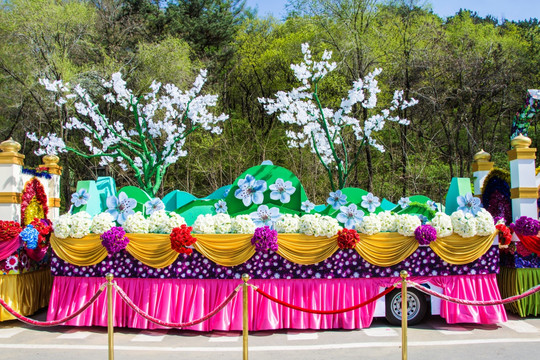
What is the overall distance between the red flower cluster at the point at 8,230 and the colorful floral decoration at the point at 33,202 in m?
0.52

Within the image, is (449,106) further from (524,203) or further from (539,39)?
(524,203)

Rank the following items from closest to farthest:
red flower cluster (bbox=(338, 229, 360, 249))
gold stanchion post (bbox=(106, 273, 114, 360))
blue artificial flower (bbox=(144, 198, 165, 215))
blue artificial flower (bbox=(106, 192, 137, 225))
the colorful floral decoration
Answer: gold stanchion post (bbox=(106, 273, 114, 360))
red flower cluster (bbox=(338, 229, 360, 249))
blue artificial flower (bbox=(106, 192, 137, 225))
blue artificial flower (bbox=(144, 198, 165, 215))
the colorful floral decoration

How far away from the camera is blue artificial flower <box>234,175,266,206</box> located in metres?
7.62

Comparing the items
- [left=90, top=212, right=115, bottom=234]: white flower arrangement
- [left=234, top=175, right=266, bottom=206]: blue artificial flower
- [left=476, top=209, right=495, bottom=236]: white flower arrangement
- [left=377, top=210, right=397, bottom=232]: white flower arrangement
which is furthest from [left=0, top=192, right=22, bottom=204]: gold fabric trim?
[left=476, top=209, right=495, bottom=236]: white flower arrangement

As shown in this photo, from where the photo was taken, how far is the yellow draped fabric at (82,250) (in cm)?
712

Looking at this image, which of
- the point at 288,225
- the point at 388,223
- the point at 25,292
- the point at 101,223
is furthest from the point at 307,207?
the point at 25,292

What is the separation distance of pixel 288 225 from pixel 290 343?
5.64ft

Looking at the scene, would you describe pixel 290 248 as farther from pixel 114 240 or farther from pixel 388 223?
pixel 114 240

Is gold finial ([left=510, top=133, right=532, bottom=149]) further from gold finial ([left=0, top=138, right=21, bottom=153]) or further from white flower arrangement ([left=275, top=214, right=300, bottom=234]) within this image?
gold finial ([left=0, top=138, right=21, bottom=153])

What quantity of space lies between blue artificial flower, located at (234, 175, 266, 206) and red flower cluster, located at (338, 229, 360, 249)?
1493mm

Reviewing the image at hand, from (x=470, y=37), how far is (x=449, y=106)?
3.51 m

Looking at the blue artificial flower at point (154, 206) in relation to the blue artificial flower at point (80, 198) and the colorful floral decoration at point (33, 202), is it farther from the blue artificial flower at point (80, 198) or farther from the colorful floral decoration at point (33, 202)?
the colorful floral decoration at point (33, 202)

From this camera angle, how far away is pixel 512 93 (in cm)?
2328

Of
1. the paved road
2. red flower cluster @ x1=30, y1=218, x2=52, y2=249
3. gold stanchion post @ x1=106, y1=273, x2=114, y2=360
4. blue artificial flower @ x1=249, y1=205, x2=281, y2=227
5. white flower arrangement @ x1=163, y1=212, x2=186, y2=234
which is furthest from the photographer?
red flower cluster @ x1=30, y1=218, x2=52, y2=249
